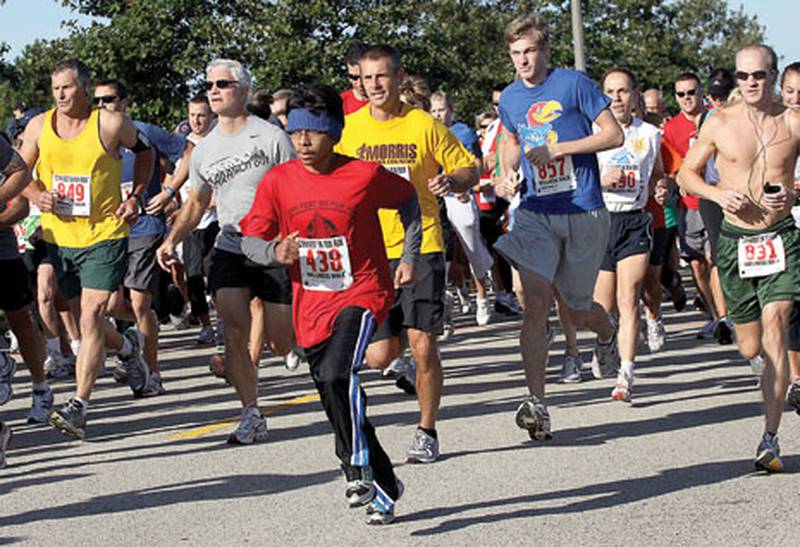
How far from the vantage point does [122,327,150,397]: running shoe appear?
11789 mm

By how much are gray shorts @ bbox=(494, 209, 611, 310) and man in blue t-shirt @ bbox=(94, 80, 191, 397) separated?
3615mm

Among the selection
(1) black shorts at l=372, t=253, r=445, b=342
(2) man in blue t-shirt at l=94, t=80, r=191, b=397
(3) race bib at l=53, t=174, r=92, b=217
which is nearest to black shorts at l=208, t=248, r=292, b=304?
(1) black shorts at l=372, t=253, r=445, b=342

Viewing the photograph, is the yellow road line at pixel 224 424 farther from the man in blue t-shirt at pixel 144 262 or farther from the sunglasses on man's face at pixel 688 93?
the sunglasses on man's face at pixel 688 93

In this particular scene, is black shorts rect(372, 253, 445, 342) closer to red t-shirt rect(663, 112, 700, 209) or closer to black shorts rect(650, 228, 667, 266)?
black shorts rect(650, 228, 667, 266)

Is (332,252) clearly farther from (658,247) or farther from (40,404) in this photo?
(658,247)

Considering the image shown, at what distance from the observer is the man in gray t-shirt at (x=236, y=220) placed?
9359mm

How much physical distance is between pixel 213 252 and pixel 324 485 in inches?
85.3

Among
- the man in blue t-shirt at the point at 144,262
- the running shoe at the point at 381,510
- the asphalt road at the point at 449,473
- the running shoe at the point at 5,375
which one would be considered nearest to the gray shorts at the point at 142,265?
the man in blue t-shirt at the point at 144,262

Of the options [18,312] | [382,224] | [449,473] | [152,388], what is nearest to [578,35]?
[152,388]

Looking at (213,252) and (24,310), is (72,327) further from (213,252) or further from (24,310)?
(213,252)

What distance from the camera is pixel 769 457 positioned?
7.43 m

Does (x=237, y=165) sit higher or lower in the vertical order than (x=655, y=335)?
higher

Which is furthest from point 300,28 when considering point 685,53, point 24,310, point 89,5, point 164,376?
point 24,310

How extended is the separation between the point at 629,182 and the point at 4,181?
4.67 metres
